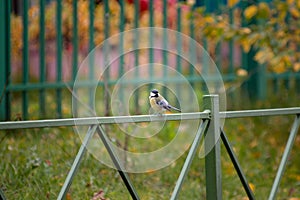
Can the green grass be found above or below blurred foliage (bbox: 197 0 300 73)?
below

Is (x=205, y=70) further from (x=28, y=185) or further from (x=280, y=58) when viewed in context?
(x=28, y=185)

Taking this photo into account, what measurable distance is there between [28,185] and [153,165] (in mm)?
1292

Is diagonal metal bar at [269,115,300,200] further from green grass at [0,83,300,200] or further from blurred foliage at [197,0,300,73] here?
blurred foliage at [197,0,300,73]

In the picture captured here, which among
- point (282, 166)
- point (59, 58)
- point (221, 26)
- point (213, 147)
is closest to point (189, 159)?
point (213, 147)

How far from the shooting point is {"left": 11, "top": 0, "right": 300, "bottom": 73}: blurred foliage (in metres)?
5.97

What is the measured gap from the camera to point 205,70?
7676 mm

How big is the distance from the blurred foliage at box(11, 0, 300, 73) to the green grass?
0.77m

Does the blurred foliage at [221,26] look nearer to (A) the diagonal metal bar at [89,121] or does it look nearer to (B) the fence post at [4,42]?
(B) the fence post at [4,42]

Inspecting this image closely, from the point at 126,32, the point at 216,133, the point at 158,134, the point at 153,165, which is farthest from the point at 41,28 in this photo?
the point at 216,133

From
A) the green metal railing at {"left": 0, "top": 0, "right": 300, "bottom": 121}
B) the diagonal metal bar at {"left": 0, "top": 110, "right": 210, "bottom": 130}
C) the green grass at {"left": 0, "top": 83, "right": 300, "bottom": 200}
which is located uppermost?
the green metal railing at {"left": 0, "top": 0, "right": 300, "bottom": 121}

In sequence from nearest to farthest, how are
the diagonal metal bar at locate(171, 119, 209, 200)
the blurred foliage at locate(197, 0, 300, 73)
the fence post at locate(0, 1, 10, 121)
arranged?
the diagonal metal bar at locate(171, 119, 209, 200) → the fence post at locate(0, 1, 10, 121) → the blurred foliage at locate(197, 0, 300, 73)

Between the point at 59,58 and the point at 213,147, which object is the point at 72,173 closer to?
the point at 213,147

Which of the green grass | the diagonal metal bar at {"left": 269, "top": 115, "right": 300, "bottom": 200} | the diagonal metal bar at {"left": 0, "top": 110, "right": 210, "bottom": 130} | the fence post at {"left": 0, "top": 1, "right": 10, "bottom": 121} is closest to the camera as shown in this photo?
the diagonal metal bar at {"left": 0, "top": 110, "right": 210, "bottom": 130}

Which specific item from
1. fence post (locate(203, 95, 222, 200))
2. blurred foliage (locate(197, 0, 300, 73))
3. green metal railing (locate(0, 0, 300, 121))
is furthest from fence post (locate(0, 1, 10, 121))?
fence post (locate(203, 95, 222, 200))
